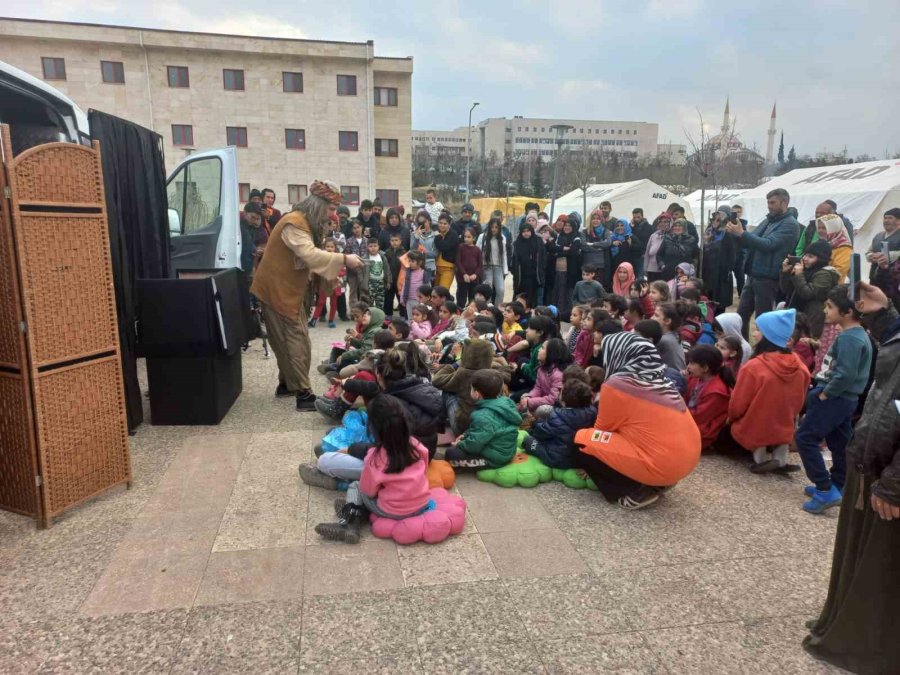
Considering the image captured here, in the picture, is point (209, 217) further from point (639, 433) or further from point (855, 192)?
point (855, 192)

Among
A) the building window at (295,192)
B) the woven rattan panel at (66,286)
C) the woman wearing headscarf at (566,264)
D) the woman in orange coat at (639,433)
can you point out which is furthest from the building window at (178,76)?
the woman in orange coat at (639,433)

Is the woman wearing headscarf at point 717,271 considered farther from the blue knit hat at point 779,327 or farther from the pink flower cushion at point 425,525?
the pink flower cushion at point 425,525

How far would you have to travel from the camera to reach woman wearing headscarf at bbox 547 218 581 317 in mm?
10078

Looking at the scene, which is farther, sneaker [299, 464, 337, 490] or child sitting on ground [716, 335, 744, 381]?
child sitting on ground [716, 335, 744, 381]

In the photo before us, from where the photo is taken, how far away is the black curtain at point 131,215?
196 inches

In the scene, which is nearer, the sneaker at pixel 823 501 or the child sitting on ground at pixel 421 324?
the sneaker at pixel 823 501

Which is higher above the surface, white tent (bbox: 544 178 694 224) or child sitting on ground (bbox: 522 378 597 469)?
white tent (bbox: 544 178 694 224)

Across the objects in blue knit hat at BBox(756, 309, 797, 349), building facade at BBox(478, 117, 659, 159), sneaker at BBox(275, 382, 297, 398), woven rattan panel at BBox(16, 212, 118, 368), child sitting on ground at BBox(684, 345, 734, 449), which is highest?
building facade at BBox(478, 117, 659, 159)

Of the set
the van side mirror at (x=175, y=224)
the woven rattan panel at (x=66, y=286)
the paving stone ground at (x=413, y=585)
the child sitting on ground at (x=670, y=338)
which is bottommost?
the paving stone ground at (x=413, y=585)

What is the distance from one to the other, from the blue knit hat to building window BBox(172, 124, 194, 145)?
105 ft

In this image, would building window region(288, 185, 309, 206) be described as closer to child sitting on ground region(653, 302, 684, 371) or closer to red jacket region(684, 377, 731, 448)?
A: child sitting on ground region(653, 302, 684, 371)

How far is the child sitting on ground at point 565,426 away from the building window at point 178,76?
32.0 metres

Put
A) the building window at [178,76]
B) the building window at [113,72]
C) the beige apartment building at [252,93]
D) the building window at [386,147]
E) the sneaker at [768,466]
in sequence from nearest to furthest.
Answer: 1. the sneaker at [768,466]
2. the beige apartment building at [252,93]
3. the building window at [113,72]
4. the building window at [178,76]
5. the building window at [386,147]

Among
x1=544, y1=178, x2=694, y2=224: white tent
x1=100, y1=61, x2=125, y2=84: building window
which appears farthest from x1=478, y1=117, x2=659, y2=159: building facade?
x1=544, y1=178, x2=694, y2=224: white tent
